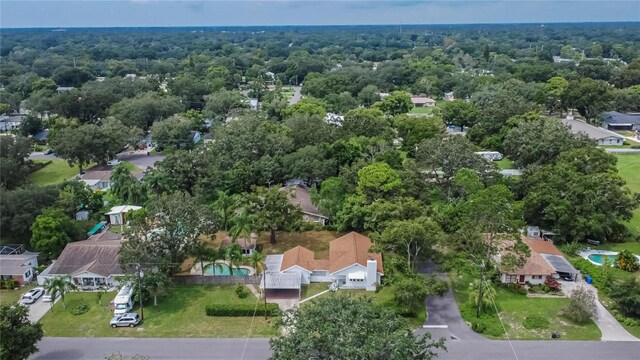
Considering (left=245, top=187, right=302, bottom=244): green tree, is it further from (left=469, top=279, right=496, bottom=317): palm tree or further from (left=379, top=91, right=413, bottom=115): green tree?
(left=379, top=91, right=413, bottom=115): green tree

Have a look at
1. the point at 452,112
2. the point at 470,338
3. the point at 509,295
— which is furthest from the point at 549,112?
the point at 470,338

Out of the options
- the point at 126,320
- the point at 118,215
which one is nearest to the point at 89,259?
the point at 126,320

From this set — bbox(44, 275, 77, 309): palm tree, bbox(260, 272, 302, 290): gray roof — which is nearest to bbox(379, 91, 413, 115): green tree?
bbox(260, 272, 302, 290): gray roof

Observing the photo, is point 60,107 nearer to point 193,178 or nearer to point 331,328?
point 193,178

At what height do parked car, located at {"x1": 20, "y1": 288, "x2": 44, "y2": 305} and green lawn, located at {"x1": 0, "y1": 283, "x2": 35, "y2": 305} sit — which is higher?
parked car, located at {"x1": 20, "y1": 288, "x2": 44, "y2": 305}

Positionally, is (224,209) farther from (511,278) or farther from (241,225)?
(511,278)

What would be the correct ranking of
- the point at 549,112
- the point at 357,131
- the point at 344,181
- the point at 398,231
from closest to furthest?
the point at 398,231 < the point at 344,181 < the point at 357,131 < the point at 549,112
